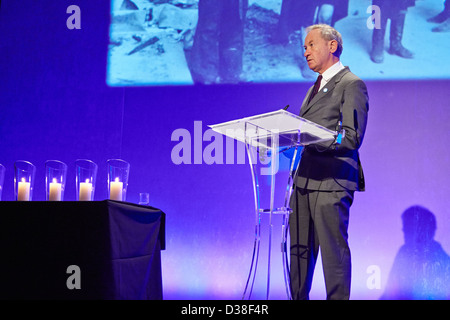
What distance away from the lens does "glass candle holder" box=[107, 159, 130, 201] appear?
2080mm

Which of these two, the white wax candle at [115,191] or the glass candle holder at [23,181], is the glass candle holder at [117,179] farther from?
the glass candle holder at [23,181]

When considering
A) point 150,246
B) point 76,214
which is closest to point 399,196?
point 150,246

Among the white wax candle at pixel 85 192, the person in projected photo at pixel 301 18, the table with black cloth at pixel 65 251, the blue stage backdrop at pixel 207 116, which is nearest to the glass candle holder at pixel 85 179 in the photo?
the white wax candle at pixel 85 192

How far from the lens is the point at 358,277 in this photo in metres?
3.49

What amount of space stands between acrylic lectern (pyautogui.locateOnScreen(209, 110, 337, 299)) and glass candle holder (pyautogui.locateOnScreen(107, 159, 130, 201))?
455mm

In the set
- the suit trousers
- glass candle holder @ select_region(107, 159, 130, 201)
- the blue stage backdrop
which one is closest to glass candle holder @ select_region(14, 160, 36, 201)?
glass candle holder @ select_region(107, 159, 130, 201)

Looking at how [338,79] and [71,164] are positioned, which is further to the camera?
[71,164]

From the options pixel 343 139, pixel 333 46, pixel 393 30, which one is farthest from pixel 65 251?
pixel 393 30

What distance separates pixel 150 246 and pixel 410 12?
2.79 metres

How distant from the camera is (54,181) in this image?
2086 millimetres

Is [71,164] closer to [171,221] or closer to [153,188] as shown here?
[153,188]

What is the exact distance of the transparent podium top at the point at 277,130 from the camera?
1896 millimetres

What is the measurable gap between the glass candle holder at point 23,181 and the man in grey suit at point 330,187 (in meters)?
1.27

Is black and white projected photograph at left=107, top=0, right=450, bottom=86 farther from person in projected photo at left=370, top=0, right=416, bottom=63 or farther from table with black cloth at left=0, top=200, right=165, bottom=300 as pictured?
table with black cloth at left=0, top=200, right=165, bottom=300
